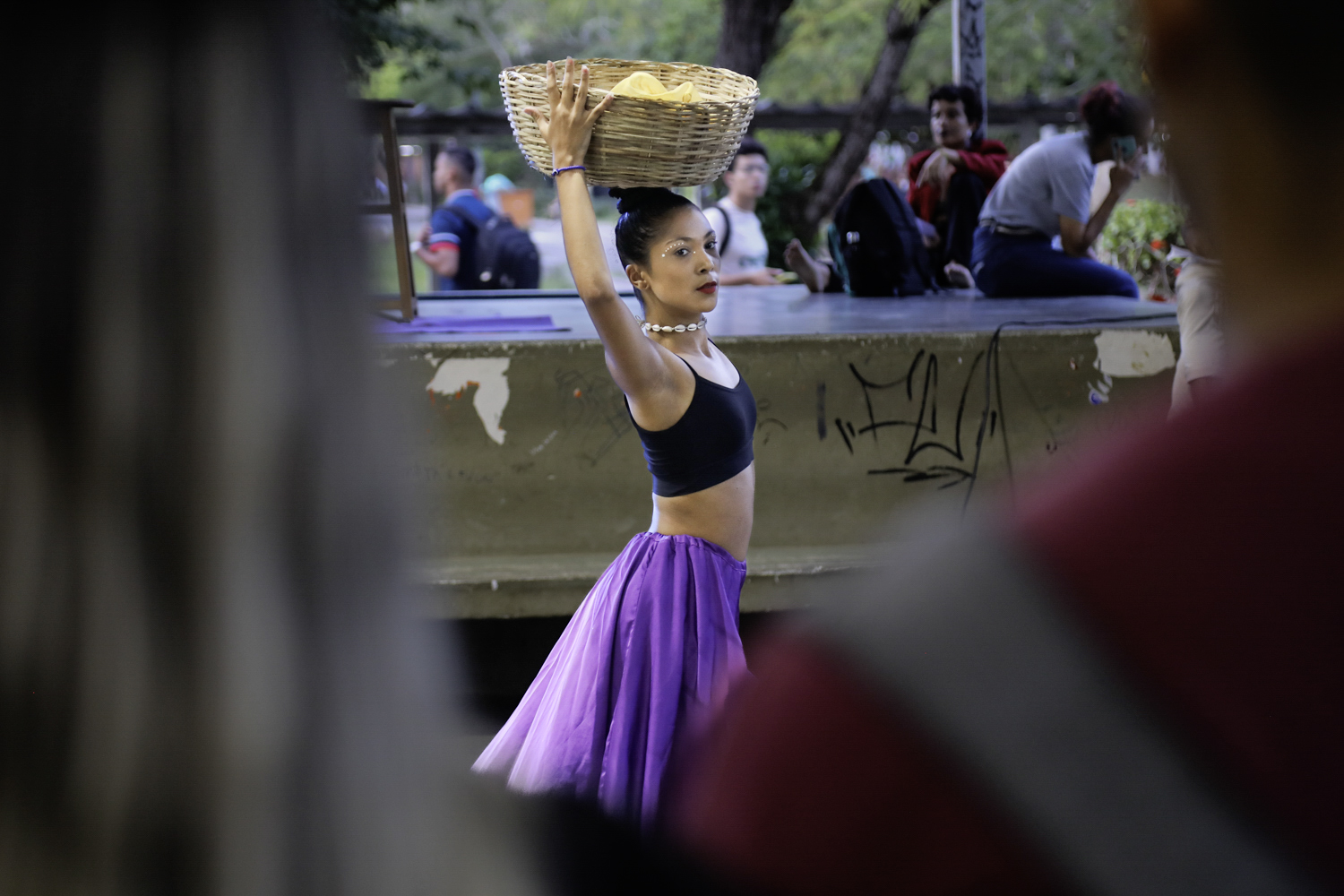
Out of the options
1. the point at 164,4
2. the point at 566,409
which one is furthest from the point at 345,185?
the point at 566,409

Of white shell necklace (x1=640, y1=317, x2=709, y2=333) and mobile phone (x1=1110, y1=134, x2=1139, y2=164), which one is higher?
mobile phone (x1=1110, y1=134, x2=1139, y2=164)

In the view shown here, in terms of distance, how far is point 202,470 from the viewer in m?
0.55

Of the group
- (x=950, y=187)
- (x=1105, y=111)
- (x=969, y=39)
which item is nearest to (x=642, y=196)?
(x=1105, y=111)

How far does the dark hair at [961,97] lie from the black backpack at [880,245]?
0.67 meters

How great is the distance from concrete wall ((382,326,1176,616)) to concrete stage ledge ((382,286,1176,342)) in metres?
0.12

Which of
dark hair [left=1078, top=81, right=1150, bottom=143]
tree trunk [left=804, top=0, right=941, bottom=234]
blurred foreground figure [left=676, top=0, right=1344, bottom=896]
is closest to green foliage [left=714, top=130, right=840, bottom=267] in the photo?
tree trunk [left=804, top=0, right=941, bottom=234]

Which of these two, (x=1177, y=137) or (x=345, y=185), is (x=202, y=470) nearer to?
(x=345, y=185)

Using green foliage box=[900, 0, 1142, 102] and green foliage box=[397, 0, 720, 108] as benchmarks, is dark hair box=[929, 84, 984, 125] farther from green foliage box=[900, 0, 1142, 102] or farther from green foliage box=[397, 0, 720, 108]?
green foliage box=[397, 0, 720, 108]

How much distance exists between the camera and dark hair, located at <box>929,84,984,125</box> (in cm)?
868

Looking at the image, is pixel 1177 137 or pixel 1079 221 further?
pixel 1079 221

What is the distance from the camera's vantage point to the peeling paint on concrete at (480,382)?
562 cm

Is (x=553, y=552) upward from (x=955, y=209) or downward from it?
downward

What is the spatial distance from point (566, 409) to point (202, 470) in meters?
5.14

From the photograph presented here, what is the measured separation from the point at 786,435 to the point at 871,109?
778 centimetres
